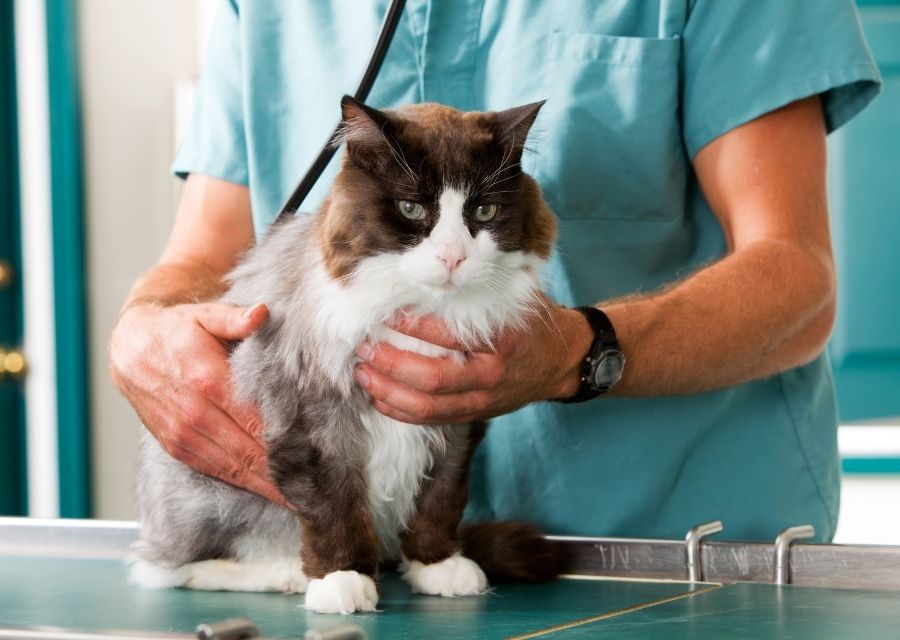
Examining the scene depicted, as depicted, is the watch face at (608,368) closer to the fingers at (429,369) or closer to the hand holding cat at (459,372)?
the hand holding cat at (459,372)

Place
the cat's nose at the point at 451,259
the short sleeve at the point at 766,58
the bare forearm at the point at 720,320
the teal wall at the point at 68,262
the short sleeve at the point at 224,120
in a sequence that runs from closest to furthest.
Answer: the cat's nose at the point at 451,259, the bare forearm at the point at 720,320, the short sleeve at the point at 766,58, the short sleeve at the point at 224,120, the teal wall at the point at 68,262

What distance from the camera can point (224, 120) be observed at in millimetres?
1865

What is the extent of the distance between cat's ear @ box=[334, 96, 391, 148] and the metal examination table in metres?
0.51

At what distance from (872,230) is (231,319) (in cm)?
209

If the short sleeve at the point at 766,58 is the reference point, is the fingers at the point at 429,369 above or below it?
below

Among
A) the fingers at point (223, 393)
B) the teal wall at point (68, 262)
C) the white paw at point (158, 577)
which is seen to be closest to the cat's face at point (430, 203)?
the fingers at point (223, 393)

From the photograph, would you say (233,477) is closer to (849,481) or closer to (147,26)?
(849,481)

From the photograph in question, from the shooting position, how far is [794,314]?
154cm

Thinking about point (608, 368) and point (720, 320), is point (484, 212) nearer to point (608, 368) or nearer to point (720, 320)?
point (608, 368)

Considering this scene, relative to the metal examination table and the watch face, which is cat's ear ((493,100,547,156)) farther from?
the metal examination table

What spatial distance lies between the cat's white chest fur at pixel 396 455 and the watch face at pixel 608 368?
21cm

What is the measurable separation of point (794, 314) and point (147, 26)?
8.81 ft

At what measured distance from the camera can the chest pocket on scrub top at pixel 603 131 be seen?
162cm

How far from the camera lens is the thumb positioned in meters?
1.31
